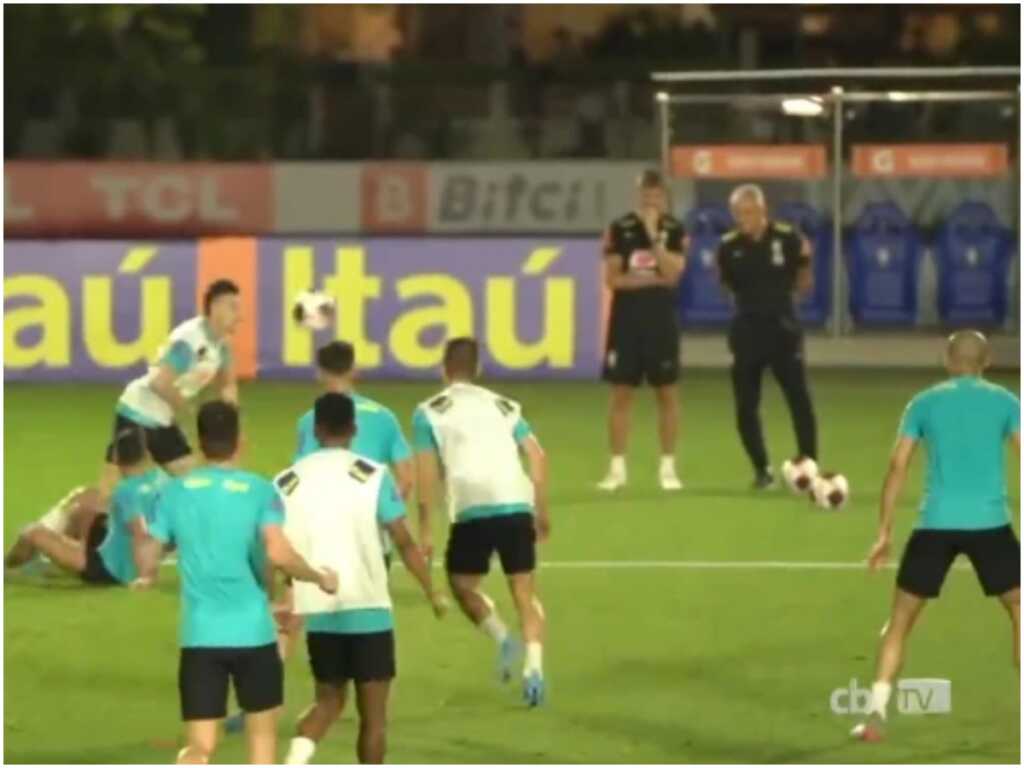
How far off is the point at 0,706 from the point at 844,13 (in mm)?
25713

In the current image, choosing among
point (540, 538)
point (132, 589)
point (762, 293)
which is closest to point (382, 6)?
point (762, 293)

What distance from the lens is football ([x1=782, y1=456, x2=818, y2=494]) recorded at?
63.5 feet

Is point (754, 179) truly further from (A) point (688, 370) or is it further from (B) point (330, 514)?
(B) point (330, 514)

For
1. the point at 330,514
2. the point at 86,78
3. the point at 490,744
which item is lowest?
the point at 490,744

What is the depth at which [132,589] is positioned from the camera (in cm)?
1588

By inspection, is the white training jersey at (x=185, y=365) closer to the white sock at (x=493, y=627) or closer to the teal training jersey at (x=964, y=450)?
the white sock at (x=493, y=627)

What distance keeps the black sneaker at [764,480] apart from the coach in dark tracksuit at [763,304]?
1.18ft

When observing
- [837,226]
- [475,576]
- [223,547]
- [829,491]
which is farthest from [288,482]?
[837,226]

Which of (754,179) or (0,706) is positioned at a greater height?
(754,179)

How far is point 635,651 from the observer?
14.0 m

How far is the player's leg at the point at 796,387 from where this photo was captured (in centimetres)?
1955

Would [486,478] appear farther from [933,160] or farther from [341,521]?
[933,160]

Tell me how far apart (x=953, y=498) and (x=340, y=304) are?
15.5 m

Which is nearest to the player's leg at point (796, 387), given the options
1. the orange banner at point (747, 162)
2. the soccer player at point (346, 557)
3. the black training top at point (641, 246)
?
the black training top at point (641, 246)
